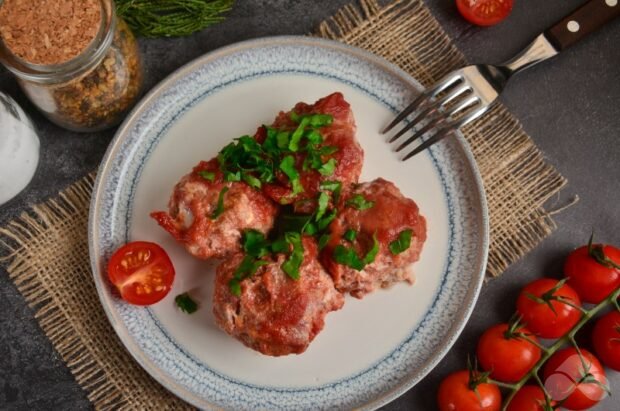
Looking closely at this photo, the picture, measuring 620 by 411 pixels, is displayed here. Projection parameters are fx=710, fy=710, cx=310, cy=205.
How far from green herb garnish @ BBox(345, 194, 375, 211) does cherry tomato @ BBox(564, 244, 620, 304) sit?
1.25m

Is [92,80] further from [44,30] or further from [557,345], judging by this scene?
[557,345]

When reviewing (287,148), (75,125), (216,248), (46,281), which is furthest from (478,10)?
(46,281)

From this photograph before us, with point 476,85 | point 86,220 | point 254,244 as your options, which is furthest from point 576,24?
point 86,220

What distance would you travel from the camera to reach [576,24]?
405 cm

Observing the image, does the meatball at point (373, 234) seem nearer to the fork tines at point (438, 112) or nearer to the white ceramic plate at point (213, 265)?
the white ceramic plate at point (213, 265)

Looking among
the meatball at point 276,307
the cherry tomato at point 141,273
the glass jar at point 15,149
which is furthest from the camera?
the glass jar at point 15,149

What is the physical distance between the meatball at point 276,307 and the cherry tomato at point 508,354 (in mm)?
1031

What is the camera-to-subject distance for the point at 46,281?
3953 mm

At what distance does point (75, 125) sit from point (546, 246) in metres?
2.76

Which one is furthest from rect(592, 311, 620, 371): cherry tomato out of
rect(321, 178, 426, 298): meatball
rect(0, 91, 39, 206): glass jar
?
rect(0, 91, 39, 206): glass jar

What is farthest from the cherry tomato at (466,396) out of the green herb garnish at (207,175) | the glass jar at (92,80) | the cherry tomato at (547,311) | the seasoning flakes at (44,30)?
the seasoning flakes at (44,30)

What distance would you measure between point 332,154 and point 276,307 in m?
0.80

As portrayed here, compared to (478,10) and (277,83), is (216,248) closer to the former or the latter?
(277,83)

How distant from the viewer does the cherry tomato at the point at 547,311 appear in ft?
12.6
